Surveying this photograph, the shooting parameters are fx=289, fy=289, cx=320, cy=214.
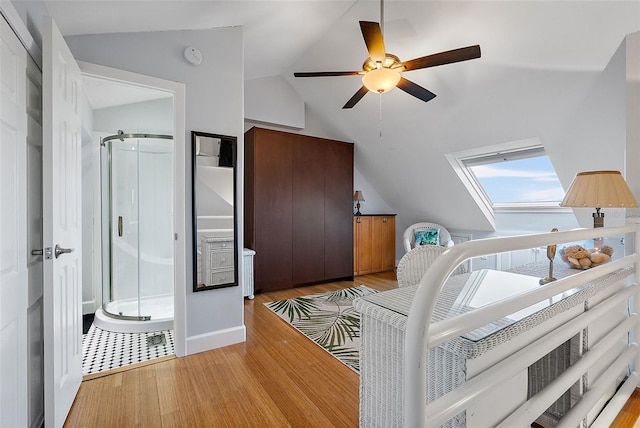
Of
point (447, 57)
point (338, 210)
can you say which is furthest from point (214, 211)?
point (338, 210)

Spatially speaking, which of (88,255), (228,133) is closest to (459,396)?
(228,133)

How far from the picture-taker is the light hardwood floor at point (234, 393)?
59.7 inches

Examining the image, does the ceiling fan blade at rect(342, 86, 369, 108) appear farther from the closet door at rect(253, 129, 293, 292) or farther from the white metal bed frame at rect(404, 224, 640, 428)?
the white metal bed frame at rect(404, 224, 640, 428)

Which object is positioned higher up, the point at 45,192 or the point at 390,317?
the point at 45,192

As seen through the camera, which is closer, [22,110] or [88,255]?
[22,110]

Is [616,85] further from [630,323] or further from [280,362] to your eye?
[280,362]

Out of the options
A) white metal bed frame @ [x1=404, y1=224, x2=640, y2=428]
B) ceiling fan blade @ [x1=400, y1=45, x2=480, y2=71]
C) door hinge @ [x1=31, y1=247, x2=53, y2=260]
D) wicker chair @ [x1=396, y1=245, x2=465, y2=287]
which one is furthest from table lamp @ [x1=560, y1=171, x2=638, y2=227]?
door hinge @ [x1=31, y1=247, x2=53, y2=260]

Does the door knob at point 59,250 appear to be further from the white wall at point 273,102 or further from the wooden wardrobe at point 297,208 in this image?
the white wall at point 273,102

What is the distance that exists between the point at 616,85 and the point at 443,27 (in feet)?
4.32

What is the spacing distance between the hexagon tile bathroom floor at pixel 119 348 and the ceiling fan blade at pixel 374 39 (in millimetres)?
2697

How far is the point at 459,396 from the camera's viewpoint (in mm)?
708

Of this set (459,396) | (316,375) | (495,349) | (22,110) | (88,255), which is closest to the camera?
(459,396)

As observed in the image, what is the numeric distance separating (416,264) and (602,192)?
1.00 m

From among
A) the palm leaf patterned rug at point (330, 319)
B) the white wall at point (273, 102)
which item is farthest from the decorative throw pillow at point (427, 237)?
the white wall at point (273, 102)
